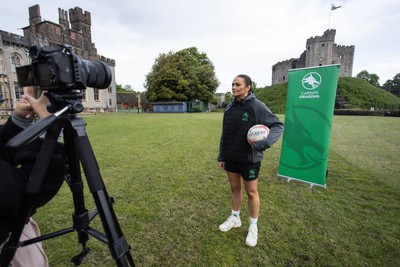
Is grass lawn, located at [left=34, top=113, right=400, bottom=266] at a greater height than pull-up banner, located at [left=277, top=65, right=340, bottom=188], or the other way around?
pull-up banner, located at [left=277, top=65, right=340, bottom=188]

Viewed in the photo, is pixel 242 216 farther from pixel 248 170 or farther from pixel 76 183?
pixel 76 183

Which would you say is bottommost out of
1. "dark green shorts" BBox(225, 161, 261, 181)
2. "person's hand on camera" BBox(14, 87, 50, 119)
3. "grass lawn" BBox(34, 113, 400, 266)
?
Result: "grass lawn" BBox(34, 113, 400, 266)

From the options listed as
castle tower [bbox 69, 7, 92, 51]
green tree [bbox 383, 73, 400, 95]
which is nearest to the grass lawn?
castle tower [bbox 69, 7, 92, 51]

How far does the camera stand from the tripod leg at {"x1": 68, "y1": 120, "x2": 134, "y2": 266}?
3.87 feet

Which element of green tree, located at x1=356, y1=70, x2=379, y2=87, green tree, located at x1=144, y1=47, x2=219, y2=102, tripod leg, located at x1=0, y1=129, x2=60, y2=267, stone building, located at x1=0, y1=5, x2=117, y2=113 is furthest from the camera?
green tree, located at x1=356, y1=70, x2=379, y2=87

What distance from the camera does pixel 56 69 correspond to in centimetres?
117

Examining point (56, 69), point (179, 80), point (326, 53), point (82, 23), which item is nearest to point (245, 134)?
point (56, 69)

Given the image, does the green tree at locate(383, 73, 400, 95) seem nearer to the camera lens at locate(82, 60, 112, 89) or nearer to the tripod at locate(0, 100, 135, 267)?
the camera lens at locate(82, 60, 112, 89)

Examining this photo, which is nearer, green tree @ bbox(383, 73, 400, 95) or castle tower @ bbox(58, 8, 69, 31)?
castle tower @ bbox(58, 8, 69, 31)

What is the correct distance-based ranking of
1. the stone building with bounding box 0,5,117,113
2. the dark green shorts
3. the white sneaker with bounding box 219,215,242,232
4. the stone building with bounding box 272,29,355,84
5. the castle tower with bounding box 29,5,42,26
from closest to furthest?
the dark green shorts
the white sneaker with bounding box 219,215,242,232
the stone building with bounding box 0,5,117,113
the castle tower with bounding box 29,5,42,26
the stone building with bounding box 272,29,355,84

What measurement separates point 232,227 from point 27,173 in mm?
2418

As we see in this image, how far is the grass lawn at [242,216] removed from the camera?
230 cm

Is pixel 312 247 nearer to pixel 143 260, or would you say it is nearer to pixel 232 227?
pixel 232 227

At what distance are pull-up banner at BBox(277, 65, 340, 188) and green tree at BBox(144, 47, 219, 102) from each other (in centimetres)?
3159
